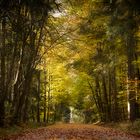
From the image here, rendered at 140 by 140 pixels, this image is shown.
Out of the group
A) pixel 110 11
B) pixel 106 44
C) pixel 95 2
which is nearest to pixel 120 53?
pixel 106 44

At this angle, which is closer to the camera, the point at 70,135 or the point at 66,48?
the point at 70,135

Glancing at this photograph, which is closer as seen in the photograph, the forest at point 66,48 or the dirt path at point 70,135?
the dirt path at point 70,135

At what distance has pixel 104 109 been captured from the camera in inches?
1617

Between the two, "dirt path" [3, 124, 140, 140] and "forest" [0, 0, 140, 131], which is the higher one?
"forest" [0, 0, 140, 131]

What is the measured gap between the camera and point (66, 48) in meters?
33.3

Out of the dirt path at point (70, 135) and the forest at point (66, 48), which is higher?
the forest at point (66, 48)

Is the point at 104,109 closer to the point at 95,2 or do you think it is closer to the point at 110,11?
the point at 95,2

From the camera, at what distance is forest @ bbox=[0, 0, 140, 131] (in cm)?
1678

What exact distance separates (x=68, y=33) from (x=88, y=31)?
313 centimetres

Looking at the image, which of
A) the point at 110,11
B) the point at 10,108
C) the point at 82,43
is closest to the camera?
the point at 110,11

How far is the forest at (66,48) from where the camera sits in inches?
661

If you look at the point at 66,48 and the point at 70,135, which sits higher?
the point at 66,48

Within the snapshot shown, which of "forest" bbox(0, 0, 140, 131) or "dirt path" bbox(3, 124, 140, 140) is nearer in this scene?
"dirt path" bbox(3, 124, 140, 140)

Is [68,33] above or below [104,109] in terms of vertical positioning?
above
